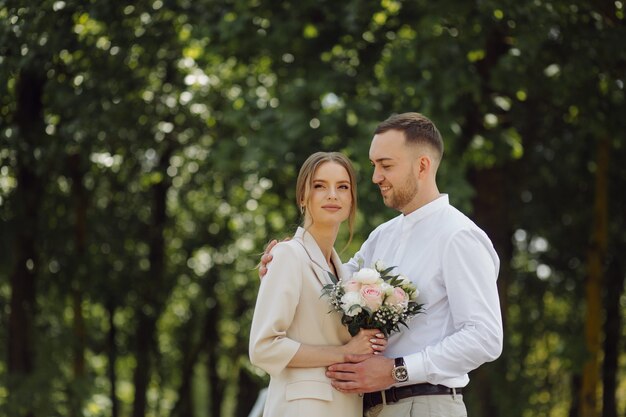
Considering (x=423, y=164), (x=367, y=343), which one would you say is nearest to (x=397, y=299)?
Answer: (x=367, y=343)

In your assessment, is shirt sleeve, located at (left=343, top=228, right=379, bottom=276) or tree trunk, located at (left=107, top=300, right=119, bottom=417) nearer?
shirt sleeve, located at (left=343, top=228, right=379, bottom=276)

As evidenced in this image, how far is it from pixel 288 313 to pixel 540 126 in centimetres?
990

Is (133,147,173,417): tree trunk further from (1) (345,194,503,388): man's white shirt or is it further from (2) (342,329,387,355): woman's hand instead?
(2) (342,329,387,355): woman's hand

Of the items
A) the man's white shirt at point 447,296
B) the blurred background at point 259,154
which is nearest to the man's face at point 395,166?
the man's white shirt at point 447,296

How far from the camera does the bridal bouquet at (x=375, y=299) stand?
14.6 ft

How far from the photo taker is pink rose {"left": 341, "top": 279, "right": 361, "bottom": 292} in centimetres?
452

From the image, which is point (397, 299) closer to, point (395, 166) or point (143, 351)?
point (395, 166)

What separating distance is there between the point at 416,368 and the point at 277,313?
2.19 ft

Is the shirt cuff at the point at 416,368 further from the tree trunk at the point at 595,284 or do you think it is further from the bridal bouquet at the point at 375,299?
the tree trunk at the point at 595,284

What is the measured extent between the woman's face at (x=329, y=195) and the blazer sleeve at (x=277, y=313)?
26 cm

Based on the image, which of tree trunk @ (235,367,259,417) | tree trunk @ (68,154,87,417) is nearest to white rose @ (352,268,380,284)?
tree trunk @ (68,154,87,417)

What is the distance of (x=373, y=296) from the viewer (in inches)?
175

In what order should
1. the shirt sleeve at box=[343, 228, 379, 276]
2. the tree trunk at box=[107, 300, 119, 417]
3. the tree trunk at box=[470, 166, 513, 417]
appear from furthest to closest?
the tree trunk at box=[107, 300, 119, 417], the tree trunk at box=[470, 166, 513, 417], the shirt sleeve at box=[343, 228, 379, 276]

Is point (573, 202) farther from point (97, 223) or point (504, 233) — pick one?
point (97, 223)
